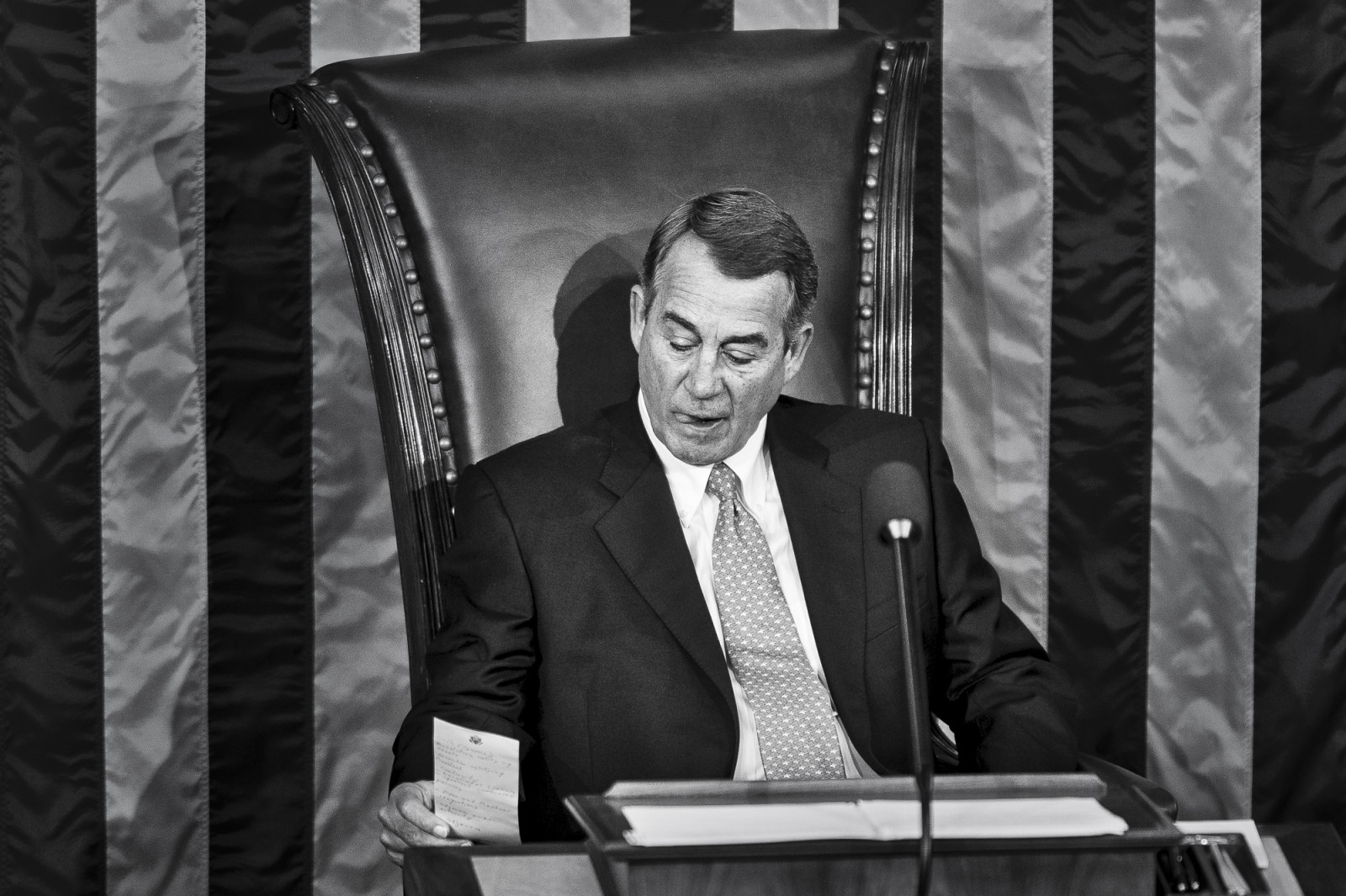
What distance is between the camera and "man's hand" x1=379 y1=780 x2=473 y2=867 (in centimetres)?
171

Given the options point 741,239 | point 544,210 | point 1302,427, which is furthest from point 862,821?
point 1302,427

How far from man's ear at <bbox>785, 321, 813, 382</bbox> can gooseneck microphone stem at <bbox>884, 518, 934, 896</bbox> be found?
77 cm

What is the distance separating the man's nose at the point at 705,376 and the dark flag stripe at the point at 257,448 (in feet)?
2.94

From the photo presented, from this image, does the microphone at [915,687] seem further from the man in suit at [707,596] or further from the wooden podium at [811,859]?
the man in suit at [707,596]

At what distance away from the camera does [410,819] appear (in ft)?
5.69

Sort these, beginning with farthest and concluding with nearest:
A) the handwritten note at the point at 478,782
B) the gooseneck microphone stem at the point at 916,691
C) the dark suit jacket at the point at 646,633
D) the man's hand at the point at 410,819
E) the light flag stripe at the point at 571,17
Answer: the light flag stripe at the point at 571,17, the dark suit jacket at the point at 646,633, the man's hand at the point at 410,819, the handwritten note at the point at 478,782, the gooseneck microphone stem at the point at 916,691

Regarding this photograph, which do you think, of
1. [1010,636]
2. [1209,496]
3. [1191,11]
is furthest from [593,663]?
[1191,11]

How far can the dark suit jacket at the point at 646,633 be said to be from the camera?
1949mm

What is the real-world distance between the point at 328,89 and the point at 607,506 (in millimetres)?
729

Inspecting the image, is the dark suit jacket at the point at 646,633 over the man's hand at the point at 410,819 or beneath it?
over

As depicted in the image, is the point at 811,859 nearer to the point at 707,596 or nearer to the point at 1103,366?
the point at 707,596

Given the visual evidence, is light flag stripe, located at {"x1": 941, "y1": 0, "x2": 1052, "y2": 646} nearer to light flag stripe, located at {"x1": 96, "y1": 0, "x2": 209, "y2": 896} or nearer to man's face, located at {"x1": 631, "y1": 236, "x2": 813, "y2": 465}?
man's face, located at {"x1": 631, "y1": 236, "x2": 813, "y2": 465}

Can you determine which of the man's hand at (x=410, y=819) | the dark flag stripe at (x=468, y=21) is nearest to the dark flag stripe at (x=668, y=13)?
the dark flag stripe at (x=468, y=21)

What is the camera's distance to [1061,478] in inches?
108
